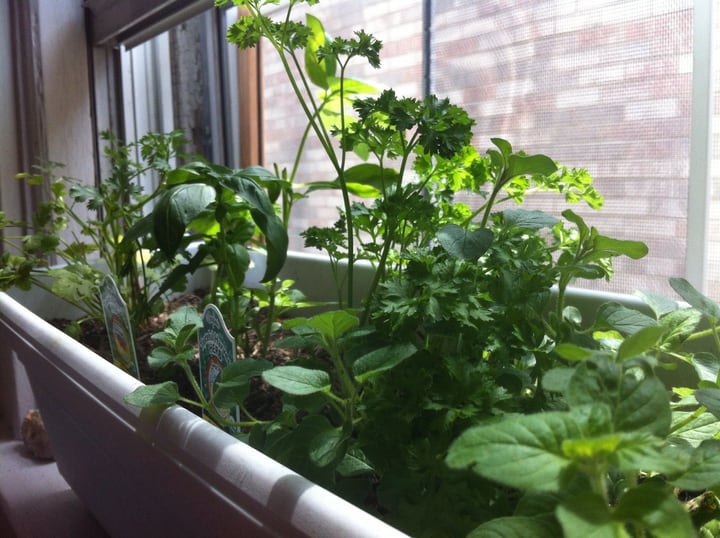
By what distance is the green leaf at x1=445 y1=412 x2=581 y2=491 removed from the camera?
9.2 inches

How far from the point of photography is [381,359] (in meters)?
0.40

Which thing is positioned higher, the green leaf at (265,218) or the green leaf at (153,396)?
the green leaf at (265,218)

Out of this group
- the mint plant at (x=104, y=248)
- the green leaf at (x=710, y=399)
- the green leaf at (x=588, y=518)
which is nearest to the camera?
the green leaf at (x=588, y=518)

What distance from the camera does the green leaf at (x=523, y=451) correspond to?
0.23 m

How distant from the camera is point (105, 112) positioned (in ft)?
5.11

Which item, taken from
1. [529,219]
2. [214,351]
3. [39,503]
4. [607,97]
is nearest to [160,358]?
[214,351]

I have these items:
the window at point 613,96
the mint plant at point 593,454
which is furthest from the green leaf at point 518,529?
the window at point 613,96

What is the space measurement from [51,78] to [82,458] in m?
1.06

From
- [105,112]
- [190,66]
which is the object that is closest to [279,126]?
[190,66]

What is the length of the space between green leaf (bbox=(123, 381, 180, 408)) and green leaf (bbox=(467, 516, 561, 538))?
0.28 m

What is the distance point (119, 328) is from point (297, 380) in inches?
16.3

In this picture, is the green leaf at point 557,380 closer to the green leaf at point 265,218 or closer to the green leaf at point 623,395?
the green leaf at point 623,395

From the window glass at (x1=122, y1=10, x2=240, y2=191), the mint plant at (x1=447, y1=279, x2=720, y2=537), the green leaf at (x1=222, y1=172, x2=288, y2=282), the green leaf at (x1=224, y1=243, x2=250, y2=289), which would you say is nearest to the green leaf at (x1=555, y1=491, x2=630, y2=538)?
the mint plant at (x1=447, y1=279, x2=720, y2=537)

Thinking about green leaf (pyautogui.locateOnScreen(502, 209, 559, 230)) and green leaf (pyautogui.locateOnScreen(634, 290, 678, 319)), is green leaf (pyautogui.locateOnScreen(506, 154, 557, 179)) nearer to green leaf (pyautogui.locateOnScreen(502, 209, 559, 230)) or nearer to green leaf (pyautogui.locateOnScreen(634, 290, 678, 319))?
green leaf (pyautogui.locateOnScreen(502, 209, 559, 230))
